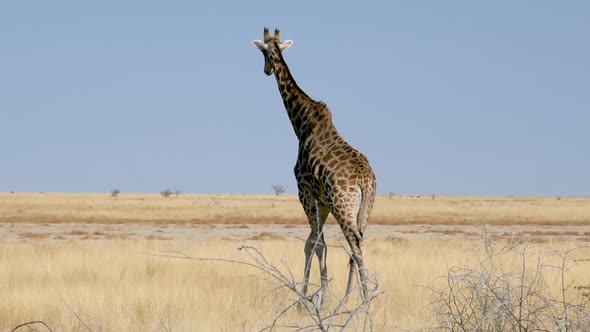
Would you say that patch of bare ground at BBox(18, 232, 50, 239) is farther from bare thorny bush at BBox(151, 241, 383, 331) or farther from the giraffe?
the giraffe

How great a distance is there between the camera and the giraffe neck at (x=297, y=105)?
9.88m

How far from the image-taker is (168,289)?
34.0 ft

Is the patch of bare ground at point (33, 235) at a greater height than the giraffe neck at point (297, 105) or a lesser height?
lesser

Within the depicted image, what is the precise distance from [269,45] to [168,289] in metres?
3.42

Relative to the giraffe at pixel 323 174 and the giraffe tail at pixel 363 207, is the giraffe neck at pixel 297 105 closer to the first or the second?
the giraffe at pixel 323 174

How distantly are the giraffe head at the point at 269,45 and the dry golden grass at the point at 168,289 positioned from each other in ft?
9.43

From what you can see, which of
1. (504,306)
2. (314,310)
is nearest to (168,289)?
(314,310)

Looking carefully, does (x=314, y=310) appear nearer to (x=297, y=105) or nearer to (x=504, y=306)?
(x=504, y=306)

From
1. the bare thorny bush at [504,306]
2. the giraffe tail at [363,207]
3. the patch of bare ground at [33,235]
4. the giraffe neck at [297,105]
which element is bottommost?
the patch of bare ground at [33,235]

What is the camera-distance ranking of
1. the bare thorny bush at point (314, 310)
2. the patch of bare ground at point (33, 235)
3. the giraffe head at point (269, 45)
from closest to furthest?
the bare thorny bush at point (314, 310) → the giraffe head at point (269, 45) → the patch of bare ground at point (33, 235)

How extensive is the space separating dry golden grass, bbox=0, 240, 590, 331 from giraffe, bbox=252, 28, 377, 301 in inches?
24.1

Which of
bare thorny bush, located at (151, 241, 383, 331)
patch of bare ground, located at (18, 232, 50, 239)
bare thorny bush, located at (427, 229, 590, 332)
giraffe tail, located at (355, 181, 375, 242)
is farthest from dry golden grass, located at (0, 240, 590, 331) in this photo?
patch of bare ground, located at (18, 232, 50, 239)

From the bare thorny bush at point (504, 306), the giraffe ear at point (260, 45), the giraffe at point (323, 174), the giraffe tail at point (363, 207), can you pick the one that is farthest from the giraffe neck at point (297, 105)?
the bare thorny bush at point (504, 306)

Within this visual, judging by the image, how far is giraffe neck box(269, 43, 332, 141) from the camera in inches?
389
